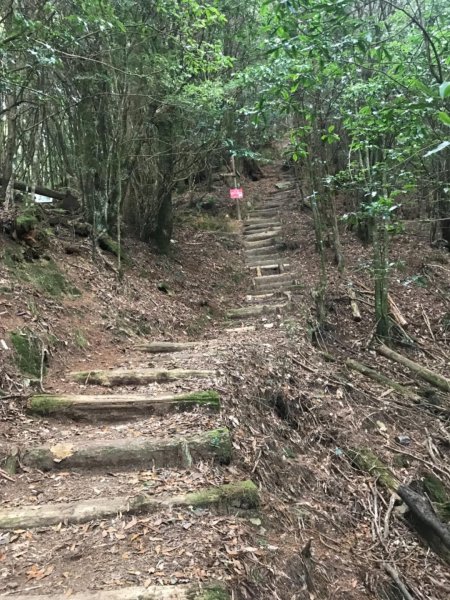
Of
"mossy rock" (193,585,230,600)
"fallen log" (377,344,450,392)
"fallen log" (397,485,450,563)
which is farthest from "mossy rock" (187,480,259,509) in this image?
"fallen log" (377,344,450,392)

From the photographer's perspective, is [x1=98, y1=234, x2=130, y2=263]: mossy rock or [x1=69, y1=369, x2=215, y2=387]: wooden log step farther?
[x1=98, y1=234, x2=130, y2=263]: mossy rock

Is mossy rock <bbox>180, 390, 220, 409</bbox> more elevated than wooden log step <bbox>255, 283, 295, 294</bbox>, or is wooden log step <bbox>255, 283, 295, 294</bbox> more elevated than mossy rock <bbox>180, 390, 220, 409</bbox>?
wooden log step <bbox>255, 283, 295, 294</bbox>

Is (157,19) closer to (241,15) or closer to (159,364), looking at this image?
(241,15)

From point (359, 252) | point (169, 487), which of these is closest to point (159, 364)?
point (169, 487)

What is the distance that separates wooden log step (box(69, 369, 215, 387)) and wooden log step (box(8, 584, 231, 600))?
2.53 m

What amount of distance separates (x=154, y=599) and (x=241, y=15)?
12590 millimetres

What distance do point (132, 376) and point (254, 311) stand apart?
15.2ft

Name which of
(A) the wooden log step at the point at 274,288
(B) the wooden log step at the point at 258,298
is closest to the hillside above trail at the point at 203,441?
(B) the wooden log step at the point at 258,298

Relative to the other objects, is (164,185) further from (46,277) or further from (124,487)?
(124,487)

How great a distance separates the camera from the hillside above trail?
2676mm

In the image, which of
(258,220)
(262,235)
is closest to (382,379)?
(262,235)

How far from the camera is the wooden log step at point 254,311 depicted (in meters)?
9.04

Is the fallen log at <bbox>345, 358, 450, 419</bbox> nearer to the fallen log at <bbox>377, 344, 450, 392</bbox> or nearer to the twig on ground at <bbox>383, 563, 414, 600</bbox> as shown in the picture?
the fallen log at <bbox>377, 344, 450, 392</bbox>

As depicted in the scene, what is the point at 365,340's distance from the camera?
8.80 meters
